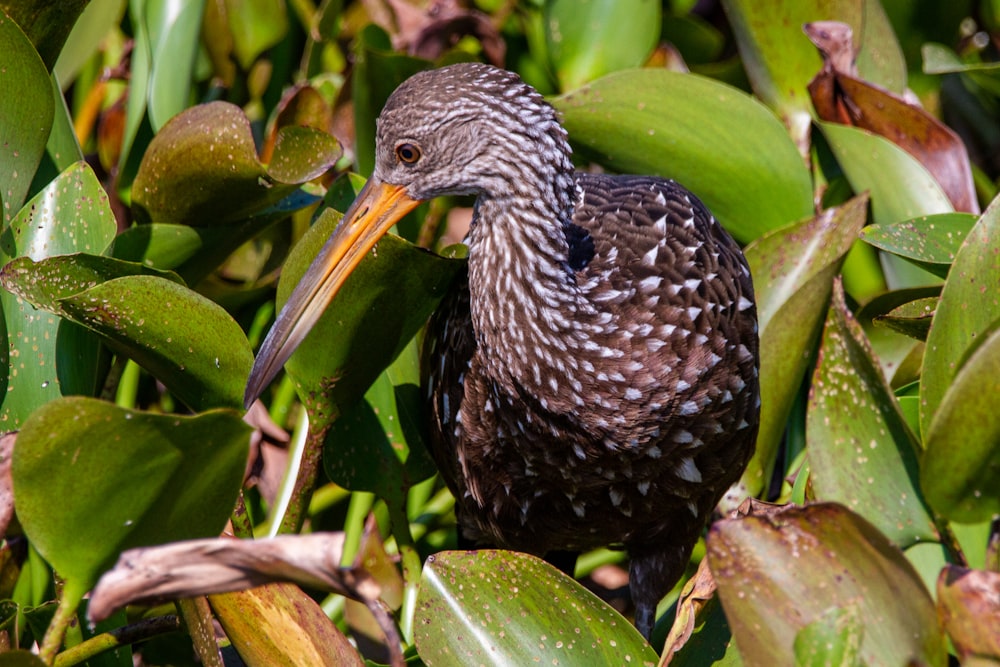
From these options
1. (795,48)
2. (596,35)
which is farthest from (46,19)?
(795,48)

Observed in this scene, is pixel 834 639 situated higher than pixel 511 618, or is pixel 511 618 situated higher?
pixel 834 639

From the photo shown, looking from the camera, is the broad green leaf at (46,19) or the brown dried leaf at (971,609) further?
the broad green leaf at (46,19)

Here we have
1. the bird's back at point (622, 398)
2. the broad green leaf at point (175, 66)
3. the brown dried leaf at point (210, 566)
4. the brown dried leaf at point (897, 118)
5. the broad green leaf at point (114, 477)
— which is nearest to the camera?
the brown dried leaf at point (210, 566)

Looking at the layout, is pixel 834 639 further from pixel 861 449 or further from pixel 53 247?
pixel 53 247

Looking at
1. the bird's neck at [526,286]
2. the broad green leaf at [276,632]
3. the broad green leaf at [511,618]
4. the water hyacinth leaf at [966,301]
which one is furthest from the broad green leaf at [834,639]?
the bird's neck at [526,286]

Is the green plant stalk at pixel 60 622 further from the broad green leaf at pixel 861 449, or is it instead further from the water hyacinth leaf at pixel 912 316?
the water hyacinth leaf at pixel 912 316

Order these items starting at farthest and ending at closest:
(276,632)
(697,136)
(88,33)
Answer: (88,33) → (697,136) → (276,632)

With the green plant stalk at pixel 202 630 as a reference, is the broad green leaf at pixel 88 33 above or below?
above

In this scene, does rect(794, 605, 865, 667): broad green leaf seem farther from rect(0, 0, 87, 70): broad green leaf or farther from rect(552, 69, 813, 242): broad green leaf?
rect(0, 0, 87, 70): broad green leaf
